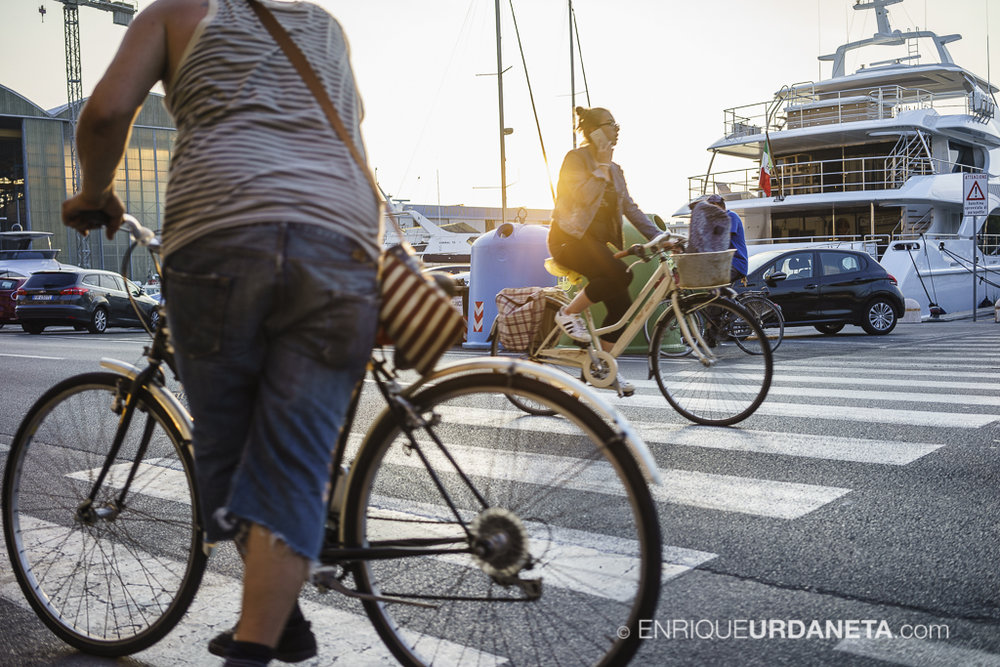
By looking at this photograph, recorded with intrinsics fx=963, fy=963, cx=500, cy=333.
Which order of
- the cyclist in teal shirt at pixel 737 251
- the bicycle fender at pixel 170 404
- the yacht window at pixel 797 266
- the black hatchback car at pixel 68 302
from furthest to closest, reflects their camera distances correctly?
the black hatchback car at pixel 68 302 < the yacht window at pixel 797 266 < the cyclist in teal shirt at pixel 737 251 < the bicycle fender at pixel 170 404

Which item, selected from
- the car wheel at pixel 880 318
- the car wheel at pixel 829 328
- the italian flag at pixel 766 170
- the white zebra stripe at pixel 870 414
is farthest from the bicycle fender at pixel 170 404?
the italian flag at pixel 766 170

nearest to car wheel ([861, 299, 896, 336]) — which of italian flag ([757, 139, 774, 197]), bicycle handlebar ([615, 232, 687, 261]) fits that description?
bicycle handlebar ([615, 232, 687, 261])

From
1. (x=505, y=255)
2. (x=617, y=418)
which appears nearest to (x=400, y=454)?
(x=617, y=418)

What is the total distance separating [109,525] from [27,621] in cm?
47

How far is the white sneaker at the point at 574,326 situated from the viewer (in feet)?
19.3

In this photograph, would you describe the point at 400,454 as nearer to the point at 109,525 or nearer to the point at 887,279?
the point at 109,525

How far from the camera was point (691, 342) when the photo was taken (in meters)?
6.00

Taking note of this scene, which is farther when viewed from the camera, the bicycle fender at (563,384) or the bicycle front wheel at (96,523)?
the bicycle front wheel at (96,523)

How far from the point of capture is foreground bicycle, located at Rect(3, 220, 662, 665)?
2.17 m

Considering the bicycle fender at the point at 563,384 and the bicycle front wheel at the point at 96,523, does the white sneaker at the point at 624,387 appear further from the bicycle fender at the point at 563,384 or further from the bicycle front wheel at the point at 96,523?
the bicycle fender at the point at 563,384

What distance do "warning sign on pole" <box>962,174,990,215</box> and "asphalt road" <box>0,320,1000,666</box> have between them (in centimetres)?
1335

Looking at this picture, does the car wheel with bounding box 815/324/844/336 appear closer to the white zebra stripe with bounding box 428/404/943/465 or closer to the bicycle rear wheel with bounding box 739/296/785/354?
the bicycle rear wheel with bounding box 739/296/785/354

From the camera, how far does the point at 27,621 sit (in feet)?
9.95

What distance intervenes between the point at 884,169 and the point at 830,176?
4012 millimetres
